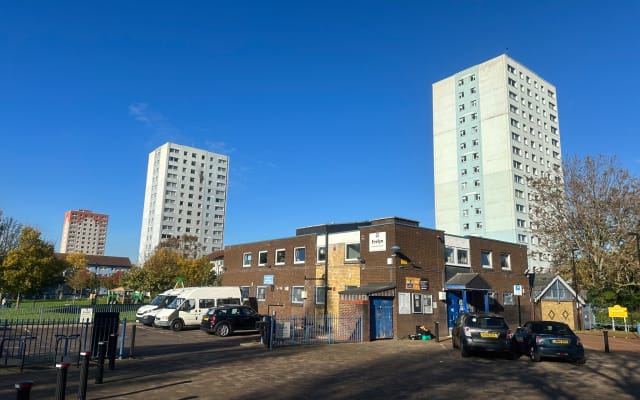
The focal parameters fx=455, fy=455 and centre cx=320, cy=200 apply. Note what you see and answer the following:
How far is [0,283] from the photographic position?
1818 inches

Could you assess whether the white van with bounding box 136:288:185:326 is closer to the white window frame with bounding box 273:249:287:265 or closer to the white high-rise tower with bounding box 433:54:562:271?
the white window frame with bounding box 273:249:287:265

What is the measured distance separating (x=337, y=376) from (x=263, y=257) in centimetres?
2259

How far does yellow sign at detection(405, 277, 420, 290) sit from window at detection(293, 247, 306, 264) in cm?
842

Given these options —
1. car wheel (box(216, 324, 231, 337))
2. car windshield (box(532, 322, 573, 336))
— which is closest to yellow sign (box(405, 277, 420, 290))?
car windshield (box(532, 322, 573, 336))

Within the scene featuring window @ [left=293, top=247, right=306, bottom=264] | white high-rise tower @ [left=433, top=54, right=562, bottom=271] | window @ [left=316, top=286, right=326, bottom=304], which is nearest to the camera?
window @ [left=316, top=286, right=326, bottom=304]

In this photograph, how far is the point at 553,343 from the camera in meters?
15.0

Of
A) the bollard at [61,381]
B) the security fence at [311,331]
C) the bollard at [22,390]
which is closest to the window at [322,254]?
the security fence at [311,331]

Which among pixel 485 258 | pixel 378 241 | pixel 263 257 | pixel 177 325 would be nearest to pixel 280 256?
pixel 263 257

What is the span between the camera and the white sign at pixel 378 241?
24764 millimetres

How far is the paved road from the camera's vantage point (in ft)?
31.8

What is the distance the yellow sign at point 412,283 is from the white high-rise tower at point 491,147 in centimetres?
4832

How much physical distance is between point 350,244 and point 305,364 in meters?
13.8

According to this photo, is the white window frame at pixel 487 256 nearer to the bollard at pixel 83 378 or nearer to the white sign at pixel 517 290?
the white sign at pixel 517 290

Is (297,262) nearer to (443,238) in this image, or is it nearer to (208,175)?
(443,238)
